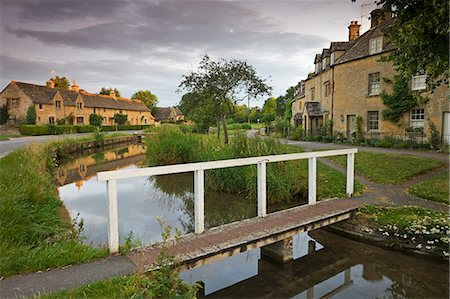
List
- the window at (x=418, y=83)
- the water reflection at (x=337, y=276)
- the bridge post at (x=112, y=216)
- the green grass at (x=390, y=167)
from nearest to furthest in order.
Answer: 1. the bridge post at (x=112, y=216)
2. the water reflection at (x=337, y=276)
3. the green grass at (x=390, y=167)
4. the window at (x=418, y=83)

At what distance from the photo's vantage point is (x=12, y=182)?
263 inches

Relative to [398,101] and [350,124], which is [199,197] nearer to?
[398,101]

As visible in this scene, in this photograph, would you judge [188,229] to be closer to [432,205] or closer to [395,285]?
[395,285]

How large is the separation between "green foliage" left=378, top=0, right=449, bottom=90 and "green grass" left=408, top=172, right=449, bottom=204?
10.7ft

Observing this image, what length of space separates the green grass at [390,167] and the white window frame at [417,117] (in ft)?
21.5

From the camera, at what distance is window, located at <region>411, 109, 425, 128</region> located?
59.1ft

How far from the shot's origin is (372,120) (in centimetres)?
2102

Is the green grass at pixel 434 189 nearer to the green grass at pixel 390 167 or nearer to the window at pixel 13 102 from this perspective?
the green grass at pixel 390 167

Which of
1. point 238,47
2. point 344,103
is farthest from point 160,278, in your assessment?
point 344,103

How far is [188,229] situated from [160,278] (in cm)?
443

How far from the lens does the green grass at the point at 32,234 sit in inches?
155

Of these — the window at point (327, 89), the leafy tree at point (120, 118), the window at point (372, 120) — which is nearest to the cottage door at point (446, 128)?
the window at point (372, 120)

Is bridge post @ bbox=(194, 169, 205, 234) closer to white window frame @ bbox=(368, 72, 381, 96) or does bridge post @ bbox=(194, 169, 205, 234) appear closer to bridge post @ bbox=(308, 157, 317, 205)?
bridge post @ bbox=(308, 157, 317, 205)

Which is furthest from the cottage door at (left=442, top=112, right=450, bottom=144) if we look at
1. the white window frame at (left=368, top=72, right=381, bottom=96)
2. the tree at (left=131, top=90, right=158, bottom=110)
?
the tree at (left=131, top=90, right=158, bottom=110)
